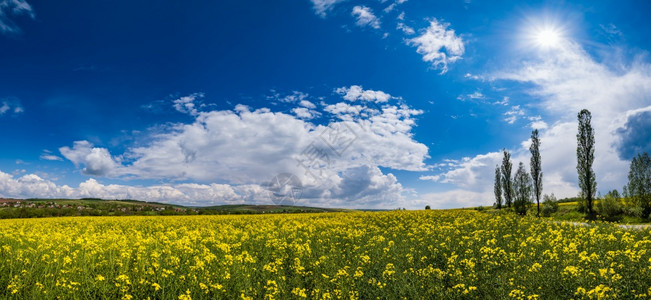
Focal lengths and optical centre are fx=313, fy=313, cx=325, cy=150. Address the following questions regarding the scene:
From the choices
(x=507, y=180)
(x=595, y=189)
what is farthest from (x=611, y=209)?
(x=507, y=180)

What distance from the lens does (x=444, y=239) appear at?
15156 mm

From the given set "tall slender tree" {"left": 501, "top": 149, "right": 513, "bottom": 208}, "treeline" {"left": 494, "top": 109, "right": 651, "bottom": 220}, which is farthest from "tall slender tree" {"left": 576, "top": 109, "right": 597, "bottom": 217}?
"tall slender tree" {"left": 501, "top": 149, "right": 513, "bottom": 208}

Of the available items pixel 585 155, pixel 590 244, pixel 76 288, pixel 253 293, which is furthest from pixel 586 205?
pixel 76 288

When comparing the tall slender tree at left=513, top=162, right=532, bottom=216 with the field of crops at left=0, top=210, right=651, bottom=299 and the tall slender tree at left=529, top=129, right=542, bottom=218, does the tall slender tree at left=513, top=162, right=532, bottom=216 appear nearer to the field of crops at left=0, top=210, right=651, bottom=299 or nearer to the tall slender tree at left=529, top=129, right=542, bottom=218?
the tall slender tree at left=529, top=129, right=542, bottom=218

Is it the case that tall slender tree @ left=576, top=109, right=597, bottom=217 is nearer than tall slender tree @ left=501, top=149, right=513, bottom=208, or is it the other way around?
tall slender tree @ left=576, top=109, right=597, bottom=217

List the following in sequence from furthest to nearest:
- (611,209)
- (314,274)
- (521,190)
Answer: (521,190), (611,209), (314,274)

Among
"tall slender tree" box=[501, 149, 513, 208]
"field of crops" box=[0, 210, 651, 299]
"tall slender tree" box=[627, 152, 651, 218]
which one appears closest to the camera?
"field of crops" box=[0, 210, 651, 299]

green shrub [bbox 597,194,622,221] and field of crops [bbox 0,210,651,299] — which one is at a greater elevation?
green shrub [bbox 597,194,622,221]

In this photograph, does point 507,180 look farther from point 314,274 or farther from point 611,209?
point 314,274

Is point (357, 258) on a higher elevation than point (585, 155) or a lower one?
lower

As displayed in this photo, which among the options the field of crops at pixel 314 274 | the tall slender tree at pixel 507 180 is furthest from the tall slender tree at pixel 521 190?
the field of crops at pixel 314 274

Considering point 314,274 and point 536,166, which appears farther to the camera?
point 536,166

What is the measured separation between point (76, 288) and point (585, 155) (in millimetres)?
59778

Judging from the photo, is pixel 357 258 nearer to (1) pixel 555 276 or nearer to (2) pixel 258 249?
(2) pixel 258 249
